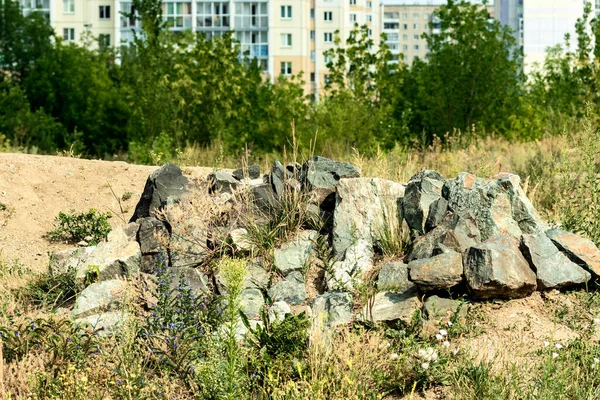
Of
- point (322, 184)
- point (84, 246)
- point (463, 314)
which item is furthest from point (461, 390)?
point (84, 246)

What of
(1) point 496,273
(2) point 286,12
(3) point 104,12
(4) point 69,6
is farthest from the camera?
(2) point 286,12

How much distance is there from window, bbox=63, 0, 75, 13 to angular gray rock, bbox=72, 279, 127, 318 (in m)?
68.2

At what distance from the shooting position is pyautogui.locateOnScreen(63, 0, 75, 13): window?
231 ft

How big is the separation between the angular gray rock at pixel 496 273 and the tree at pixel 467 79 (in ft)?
38.6

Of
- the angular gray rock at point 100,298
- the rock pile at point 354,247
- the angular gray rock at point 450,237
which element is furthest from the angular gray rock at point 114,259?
the angular gray rock at point 450,237

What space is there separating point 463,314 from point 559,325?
724mm

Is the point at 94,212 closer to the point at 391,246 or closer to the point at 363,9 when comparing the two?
the point at 391,246

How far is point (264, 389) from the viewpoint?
5215 mm

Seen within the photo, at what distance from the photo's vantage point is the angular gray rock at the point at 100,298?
257 inches

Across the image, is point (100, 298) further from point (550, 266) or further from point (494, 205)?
point (550, 266)

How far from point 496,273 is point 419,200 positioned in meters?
1.37

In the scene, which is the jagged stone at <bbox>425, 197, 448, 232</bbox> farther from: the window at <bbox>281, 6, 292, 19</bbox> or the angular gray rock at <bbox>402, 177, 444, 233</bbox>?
the window at <bbox>281, 6, 292, 19</bbox>

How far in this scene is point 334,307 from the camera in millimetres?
6336

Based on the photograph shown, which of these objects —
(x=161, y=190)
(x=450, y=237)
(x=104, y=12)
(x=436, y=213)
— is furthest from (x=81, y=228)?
(x=104, y=12)
